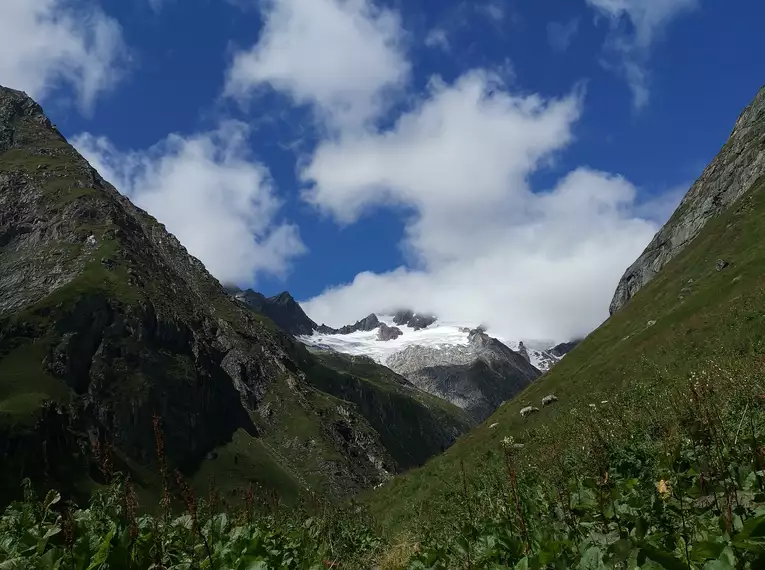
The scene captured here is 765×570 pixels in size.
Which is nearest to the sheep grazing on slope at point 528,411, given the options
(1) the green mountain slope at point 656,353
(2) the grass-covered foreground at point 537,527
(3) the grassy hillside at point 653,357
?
(3) the grassy hillside at point 653,357

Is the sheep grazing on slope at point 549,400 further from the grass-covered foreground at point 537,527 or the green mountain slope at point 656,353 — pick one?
the grass-covered foreground at point 537,527

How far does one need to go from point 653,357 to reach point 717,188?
7695 centimetres

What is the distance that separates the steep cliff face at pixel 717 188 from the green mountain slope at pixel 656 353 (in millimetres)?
707

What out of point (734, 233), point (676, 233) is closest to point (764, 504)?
point (734, 233)

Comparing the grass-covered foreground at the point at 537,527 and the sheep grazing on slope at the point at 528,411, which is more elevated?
the grass-covered foreground at the point at 537,527

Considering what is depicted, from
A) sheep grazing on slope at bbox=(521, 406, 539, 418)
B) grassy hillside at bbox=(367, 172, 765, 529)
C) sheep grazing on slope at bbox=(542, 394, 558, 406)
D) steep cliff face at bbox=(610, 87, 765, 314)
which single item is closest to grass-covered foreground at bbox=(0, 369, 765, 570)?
grassy hillside at bbox=(367, 172, 765, 529)

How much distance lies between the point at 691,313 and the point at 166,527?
60848 millimetres

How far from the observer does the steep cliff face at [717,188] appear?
99.7m

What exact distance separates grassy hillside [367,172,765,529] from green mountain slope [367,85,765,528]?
0.14 meters

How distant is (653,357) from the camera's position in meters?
46.3

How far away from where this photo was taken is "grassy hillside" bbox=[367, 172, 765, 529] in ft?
81.5

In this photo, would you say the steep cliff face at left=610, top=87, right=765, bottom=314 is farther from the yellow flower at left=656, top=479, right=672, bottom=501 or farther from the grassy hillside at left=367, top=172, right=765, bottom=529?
the yellow flower at left=656, top=479, right=672, bottom=501

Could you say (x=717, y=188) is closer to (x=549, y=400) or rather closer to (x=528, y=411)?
(x=549, y=400)

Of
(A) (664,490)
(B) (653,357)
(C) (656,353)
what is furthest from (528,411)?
(A) (664,490)
